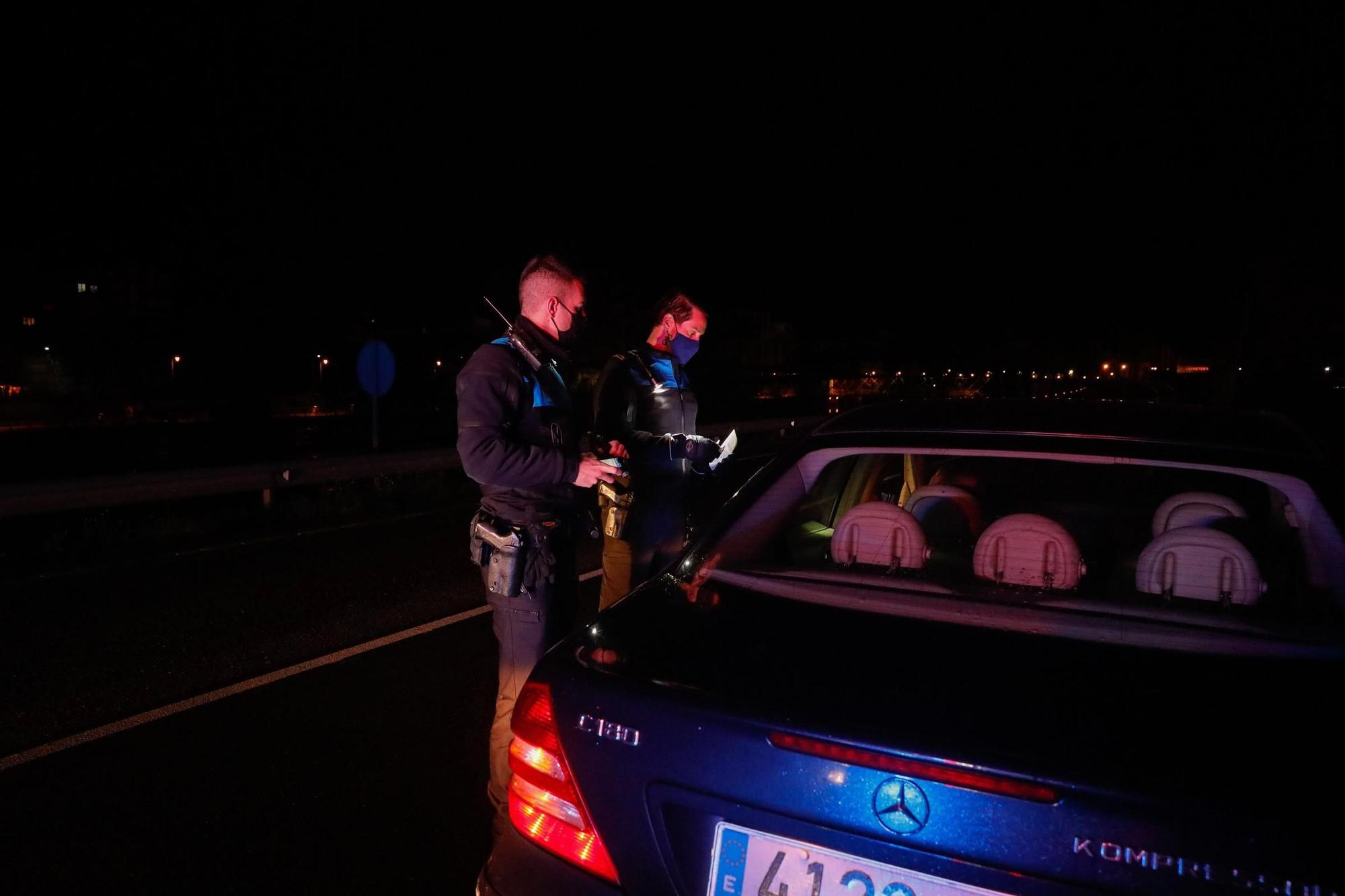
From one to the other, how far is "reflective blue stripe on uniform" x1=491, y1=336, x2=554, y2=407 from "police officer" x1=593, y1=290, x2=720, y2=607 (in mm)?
903

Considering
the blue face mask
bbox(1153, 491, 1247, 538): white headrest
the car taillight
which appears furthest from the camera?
the blue face mask

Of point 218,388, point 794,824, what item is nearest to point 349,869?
point 794,824

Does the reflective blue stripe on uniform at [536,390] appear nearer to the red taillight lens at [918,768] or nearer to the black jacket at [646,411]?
the black jacket at [646,411]

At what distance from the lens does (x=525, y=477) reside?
2885 mm

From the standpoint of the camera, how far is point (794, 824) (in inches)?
62.2

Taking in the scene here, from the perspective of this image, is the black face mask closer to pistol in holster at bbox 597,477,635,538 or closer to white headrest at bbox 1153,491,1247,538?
pistol in holster at bbox 597,477,635,538

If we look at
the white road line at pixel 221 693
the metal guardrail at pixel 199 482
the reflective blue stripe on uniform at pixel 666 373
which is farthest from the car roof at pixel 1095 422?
the metal guardrail at pixel 199 482

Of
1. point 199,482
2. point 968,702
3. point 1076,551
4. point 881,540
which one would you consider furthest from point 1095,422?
point 199,482

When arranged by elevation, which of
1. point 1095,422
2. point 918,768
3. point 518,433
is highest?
point 1095,422

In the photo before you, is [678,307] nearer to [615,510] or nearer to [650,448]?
[650,448]

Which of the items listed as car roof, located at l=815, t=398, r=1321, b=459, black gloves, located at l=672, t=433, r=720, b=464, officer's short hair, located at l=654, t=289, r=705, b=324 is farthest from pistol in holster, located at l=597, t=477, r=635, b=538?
car roof, located at l=815, t=398, r=1321, b=459

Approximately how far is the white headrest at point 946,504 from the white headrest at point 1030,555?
425mm

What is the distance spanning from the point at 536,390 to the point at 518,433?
0.16 m

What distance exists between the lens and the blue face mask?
4.62 meters
